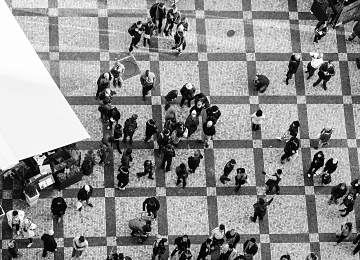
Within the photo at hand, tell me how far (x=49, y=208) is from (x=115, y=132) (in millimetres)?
3519

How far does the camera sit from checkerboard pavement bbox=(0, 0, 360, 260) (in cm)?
2994

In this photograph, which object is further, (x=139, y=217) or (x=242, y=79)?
(x=242, y=79)

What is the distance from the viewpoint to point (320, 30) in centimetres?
3391

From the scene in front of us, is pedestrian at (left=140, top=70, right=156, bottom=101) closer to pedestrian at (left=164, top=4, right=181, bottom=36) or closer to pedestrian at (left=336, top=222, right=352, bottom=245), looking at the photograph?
pedestrian at (left=164, top=4, right=181, bottom=36)

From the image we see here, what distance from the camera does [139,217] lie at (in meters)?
29.8

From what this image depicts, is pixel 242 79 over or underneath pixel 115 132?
over

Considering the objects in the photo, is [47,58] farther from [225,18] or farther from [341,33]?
[341,33]

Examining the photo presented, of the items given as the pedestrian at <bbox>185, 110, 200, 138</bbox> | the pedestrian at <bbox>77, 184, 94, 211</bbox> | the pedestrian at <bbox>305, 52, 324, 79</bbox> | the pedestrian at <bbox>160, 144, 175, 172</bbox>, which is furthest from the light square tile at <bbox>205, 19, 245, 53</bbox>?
the pedestrian at <bbox>77, 184, 94, 211</bbox>

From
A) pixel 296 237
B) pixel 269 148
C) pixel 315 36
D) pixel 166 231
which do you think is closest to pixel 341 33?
pixel 315 36

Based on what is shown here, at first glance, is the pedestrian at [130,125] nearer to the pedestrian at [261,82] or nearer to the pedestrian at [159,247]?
the pedestrian at [159,247]

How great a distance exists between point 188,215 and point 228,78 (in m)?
5.98

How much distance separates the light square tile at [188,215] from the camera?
29938mm

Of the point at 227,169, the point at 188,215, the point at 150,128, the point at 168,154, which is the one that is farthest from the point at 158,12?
the point at 188,215

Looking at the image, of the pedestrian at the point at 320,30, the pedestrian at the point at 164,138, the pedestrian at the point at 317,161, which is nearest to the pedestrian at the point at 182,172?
the pedestrian at the point at 164,138
